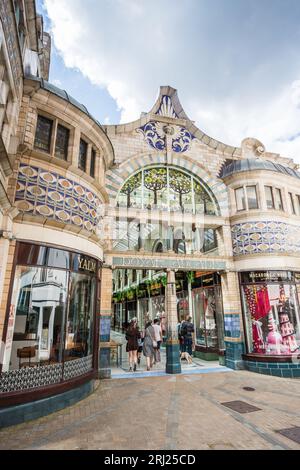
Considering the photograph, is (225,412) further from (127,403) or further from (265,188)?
(265,188)

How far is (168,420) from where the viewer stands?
5.18 metres

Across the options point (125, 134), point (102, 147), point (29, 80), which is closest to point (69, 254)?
point (102, 147)

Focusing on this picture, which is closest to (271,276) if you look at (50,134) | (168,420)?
(168,420)

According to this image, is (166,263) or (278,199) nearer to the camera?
(166,263)

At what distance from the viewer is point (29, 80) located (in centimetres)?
668

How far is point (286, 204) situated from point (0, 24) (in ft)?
35.6

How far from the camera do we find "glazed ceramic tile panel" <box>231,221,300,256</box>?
10.2 m

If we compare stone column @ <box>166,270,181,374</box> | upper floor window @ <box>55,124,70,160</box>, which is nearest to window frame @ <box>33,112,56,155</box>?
upper floor window @ <box>55,124,70,160</box>

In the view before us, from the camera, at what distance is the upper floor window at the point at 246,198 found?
35.6 feet

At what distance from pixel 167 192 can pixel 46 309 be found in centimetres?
671

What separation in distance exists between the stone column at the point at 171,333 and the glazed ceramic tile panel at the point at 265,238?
3.12 m

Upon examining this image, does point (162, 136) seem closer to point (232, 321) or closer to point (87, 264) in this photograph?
point (87, 264)

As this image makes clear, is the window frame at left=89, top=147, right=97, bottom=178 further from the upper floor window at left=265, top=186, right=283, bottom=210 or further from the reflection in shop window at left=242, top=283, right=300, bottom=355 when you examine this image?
the reflection in shop window at left=242, top=283, right=300, bottom=355
